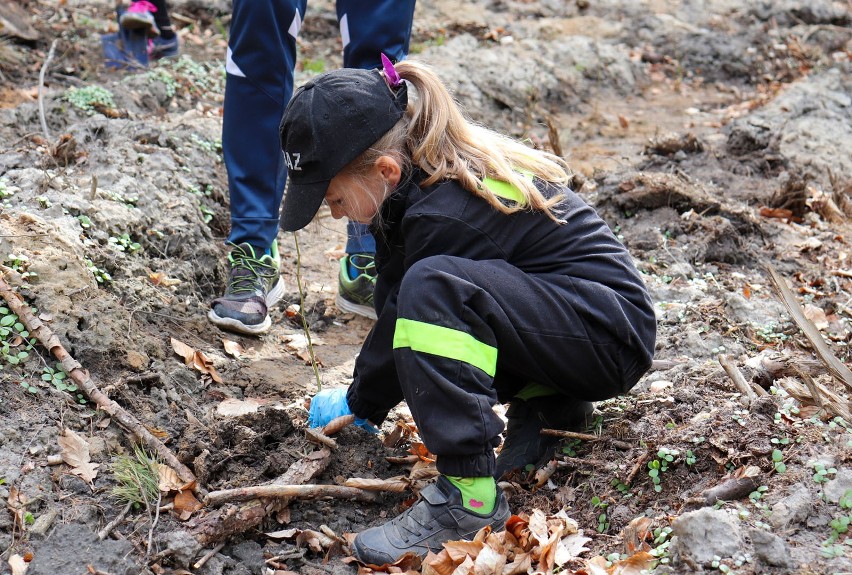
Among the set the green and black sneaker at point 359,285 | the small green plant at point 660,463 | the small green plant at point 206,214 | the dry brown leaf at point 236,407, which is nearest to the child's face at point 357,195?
the dry brown leaf at point 236,407

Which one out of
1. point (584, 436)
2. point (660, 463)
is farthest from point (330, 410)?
point (660, 463)

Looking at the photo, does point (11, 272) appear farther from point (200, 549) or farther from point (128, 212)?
point (200, 549)

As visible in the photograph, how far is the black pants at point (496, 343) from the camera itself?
7.49 ft

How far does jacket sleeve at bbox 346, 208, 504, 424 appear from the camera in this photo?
244 centimetres

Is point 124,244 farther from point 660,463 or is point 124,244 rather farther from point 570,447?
point 660,463

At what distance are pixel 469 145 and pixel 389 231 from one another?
36cm

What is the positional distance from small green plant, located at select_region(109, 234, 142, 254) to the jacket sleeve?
136 cm

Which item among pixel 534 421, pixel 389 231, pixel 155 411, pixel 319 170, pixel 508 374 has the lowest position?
pixel 155 411

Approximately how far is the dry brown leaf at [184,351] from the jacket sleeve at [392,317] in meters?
0.84

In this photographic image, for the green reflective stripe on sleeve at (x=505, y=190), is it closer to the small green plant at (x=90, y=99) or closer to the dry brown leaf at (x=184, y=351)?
the dry brown leaf at (x=184, y=351)

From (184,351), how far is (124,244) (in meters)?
0.60

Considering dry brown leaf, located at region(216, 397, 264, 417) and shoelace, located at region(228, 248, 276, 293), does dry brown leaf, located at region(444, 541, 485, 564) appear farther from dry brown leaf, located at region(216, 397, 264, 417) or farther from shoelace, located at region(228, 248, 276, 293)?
shoelace, located at region(228, 248, 276, 293)

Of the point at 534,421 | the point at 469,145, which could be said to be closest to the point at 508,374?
the point at 534,421

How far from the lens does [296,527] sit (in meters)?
2.52
